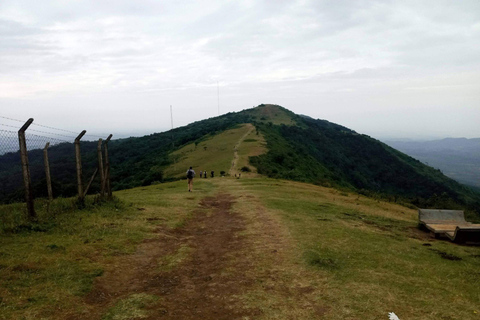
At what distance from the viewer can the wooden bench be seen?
1213 cm

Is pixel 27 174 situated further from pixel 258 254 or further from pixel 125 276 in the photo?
pixel 258 254

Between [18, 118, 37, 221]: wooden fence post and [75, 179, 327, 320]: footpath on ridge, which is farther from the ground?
[18, 118, 37, 221]: wooden fence post

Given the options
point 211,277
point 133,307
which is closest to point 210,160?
point 211,277

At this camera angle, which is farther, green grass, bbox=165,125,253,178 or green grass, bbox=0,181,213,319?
green grass, bbox=165,125,253,178

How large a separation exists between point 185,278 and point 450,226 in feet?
38.2

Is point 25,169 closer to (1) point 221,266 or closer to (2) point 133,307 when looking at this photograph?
(2) point 133,307

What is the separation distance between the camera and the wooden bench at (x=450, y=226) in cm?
1213

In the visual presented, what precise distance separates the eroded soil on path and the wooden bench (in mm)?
8206

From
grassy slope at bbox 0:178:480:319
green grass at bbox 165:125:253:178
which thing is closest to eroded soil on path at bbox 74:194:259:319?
grassy slope at bbox 0:178:480:319

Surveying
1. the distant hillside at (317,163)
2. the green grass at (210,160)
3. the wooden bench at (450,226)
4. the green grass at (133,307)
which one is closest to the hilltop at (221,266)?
the green grass at (133,307)

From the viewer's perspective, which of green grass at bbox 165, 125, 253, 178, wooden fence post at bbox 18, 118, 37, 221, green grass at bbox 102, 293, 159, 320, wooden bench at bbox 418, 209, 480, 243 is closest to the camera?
green grass at bbox 102, 293, 159, 320

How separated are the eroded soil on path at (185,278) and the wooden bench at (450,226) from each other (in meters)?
8.21

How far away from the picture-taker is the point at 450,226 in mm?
13625

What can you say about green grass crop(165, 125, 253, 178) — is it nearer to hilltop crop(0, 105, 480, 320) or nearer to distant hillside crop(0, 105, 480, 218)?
distant hillside crop(0, 105, 480, 218)
